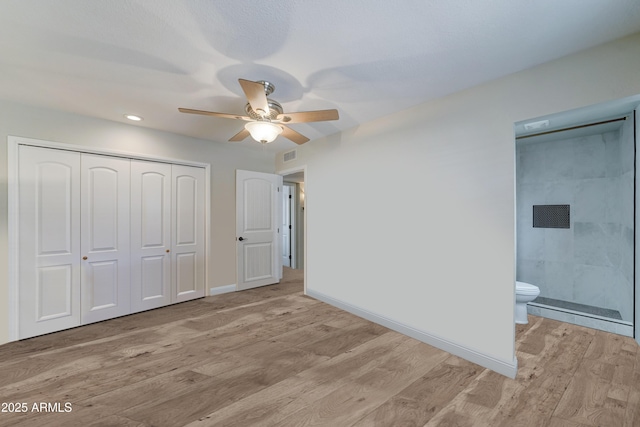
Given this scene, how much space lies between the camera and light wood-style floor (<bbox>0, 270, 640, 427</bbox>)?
5.61ft

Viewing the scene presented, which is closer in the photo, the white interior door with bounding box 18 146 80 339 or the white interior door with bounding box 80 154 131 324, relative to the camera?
the white interior door with bounding box 18 146 80 339

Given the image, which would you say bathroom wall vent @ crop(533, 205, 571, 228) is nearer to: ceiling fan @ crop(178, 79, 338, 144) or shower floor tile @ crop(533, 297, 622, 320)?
shower floor tile @ crop(533, 297, 622, 320)

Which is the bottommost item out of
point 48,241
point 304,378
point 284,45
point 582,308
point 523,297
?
point 304,378

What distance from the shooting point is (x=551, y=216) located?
367 cm

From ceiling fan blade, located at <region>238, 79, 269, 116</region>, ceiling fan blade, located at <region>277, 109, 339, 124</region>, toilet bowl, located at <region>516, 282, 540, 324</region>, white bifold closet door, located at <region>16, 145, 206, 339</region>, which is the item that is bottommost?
toilet bowl, located at <region>516, 282, 540, 324</region>

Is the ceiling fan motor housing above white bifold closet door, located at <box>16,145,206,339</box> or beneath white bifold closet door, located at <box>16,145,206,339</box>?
above

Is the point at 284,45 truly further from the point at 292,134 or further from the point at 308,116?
the point at 292,134

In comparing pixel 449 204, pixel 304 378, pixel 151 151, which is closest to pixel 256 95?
pixel 449 204

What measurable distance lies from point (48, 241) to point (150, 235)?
0.97 m

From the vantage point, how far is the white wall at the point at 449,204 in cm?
199

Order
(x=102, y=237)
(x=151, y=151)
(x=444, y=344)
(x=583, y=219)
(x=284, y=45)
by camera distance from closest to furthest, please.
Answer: (x=284, y=45), (x=444, y=344), (x=102, y=237), (x=583, y=219), (x=151, y=151)

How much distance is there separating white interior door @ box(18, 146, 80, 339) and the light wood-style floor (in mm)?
229

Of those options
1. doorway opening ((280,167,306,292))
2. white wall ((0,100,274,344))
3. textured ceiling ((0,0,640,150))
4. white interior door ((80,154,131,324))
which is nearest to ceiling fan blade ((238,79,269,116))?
textured ceiling ((0,0,640,150))

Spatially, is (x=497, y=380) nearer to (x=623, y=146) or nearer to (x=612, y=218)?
(x=612, y=218)
